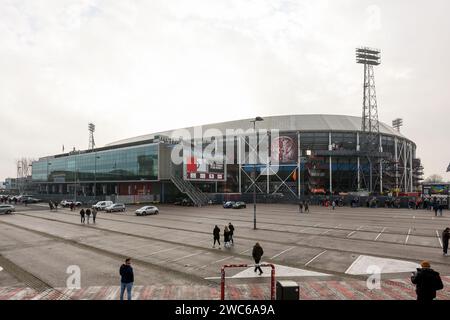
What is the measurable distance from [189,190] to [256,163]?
29.2 m

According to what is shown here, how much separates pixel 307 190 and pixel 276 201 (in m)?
15.7

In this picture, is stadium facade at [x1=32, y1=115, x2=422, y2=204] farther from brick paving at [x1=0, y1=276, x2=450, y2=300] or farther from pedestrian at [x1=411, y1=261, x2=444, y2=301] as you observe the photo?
pedestrian at [x1=411, y1=261, x2=444, y2=301]

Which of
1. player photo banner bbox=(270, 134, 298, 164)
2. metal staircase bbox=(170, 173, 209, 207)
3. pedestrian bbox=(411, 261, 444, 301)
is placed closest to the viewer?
pedestrian bbox=(411, 261, 444, 301)

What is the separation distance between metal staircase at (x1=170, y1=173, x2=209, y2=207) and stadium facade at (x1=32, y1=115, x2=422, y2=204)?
1.01ft

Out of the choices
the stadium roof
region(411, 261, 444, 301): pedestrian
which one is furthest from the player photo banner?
region(411, 261, 444, 301): pedestrian

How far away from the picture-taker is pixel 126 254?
59.5 ft

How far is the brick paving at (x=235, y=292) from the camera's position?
11.2 metres

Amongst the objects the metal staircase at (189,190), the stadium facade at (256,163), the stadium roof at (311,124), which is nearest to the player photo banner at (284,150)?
the stadium facade at (256,163)

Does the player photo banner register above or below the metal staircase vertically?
above

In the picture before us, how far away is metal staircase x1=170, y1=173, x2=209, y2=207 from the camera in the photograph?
6081 centimetres

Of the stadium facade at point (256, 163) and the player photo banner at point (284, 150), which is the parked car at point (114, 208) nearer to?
the stadium facade at point (256, 163)

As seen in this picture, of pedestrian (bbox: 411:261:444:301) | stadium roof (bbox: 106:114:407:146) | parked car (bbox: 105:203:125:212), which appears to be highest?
stadium roof (bbox: 106:114:407:146)
